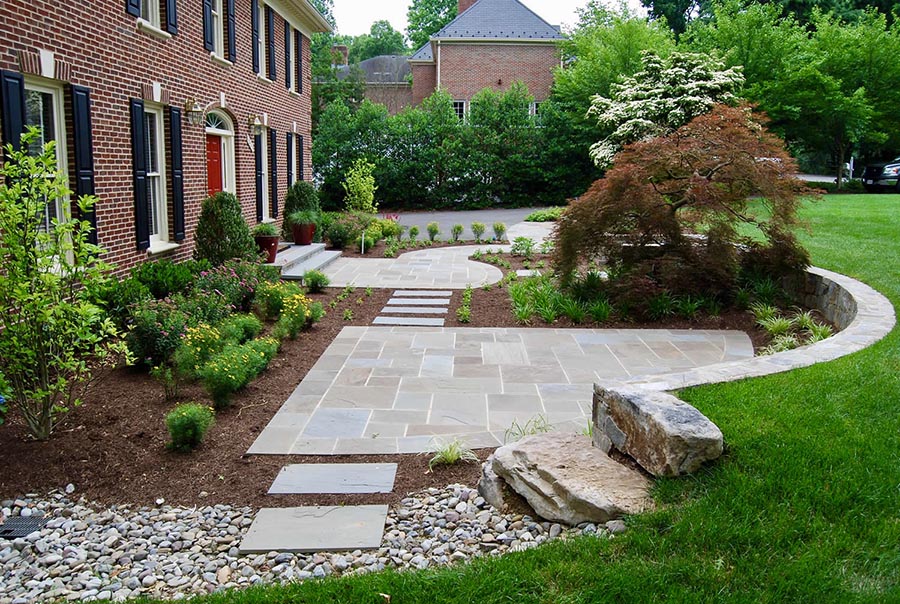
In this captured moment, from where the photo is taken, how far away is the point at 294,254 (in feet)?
41.3

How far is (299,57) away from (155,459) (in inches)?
573

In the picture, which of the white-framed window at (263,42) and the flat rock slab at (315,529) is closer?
the flat rock slab at (315,529)

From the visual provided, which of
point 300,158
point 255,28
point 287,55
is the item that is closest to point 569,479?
point 255,28

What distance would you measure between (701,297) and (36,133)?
7.00 meters

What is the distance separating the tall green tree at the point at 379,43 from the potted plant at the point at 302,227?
50.4m

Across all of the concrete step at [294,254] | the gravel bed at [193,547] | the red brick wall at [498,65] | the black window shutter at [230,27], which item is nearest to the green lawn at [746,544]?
the gravel bed at [193,547]

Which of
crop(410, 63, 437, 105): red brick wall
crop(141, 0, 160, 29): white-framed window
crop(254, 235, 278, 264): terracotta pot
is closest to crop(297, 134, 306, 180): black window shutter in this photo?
crop(254, 235, 278, 264): terracotta pot

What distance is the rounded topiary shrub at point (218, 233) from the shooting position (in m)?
9.93

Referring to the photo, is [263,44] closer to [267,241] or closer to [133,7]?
[267,241]

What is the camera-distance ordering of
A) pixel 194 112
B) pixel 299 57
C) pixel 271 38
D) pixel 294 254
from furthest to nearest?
pixel 299 57 < pixel 271 38 < pixel 294 254 < pixel 194 112

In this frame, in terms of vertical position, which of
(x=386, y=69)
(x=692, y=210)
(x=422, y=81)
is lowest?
(x=692, y=210)

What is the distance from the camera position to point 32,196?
4363mm

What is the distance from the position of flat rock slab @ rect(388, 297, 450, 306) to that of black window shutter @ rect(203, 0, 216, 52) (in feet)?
16.4

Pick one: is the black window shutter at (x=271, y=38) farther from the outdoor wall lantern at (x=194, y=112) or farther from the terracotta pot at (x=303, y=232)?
the outdoor wall lantern at (x=194, y=112)
